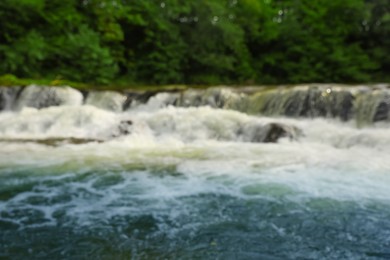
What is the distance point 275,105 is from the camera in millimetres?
10172

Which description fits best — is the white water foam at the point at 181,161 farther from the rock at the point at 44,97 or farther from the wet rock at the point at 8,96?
the wet rock at the point at 8,96

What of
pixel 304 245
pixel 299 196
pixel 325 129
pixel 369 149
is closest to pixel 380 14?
pixel 325 129

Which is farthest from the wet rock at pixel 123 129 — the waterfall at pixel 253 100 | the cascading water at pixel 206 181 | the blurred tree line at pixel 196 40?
the blurred tree line at pixel 196 40

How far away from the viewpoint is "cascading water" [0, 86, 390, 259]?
3.22 m

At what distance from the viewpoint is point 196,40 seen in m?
17.3

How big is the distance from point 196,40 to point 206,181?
1290cm

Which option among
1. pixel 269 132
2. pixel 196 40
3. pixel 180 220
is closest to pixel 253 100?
pixel 269 132

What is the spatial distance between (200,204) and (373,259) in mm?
1727

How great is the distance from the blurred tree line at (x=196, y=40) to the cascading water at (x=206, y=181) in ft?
18.3

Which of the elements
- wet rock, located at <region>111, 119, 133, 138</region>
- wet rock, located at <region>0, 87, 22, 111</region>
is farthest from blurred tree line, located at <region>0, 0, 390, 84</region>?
wet rock, located at <region>111, 119, 133, 138</region>

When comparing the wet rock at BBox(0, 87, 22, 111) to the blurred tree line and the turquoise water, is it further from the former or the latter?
the turquoise water

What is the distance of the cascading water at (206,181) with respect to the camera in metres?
3.22

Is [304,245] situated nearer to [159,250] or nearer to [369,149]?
[159,250]

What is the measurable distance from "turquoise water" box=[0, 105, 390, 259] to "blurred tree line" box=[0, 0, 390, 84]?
7926 mm
